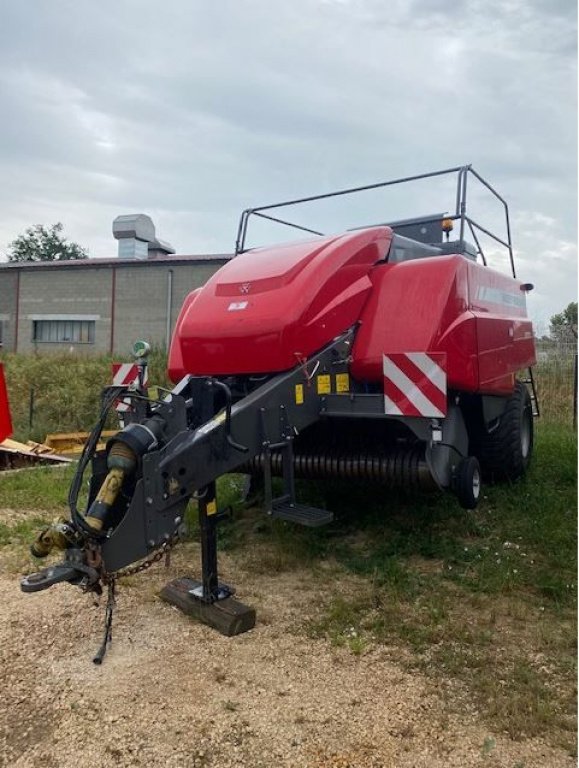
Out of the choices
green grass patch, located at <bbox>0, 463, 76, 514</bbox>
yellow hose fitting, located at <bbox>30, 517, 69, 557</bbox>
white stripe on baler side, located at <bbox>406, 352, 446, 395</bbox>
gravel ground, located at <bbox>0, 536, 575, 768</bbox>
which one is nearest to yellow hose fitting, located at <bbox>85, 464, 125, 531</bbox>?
yellow hose fitting, located at <bbox>30, 517, 69, 557</bbox>

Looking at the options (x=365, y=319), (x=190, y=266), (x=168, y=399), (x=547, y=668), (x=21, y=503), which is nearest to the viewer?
(x=547, y=668)

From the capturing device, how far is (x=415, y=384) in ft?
11.8

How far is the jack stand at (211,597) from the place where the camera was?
3.32 metres

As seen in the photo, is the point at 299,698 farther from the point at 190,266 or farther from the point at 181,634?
the point at 190,266

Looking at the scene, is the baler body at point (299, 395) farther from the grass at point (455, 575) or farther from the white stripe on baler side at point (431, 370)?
the grass at point (455, 575)

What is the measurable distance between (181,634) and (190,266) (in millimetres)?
20189

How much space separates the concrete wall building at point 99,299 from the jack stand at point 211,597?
19.0m

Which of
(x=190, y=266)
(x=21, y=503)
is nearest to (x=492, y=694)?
(x=21, y=503)

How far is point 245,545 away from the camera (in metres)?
4.66

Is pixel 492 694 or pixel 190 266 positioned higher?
pixel 190 266

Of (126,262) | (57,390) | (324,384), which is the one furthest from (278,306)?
(126,262)

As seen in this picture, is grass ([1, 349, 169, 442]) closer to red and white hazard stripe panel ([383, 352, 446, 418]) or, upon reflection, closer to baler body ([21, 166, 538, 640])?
baler body ([21, 166, 538, 640])

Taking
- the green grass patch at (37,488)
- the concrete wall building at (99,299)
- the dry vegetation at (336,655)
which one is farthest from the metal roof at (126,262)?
the dry vegetation at (336,655)

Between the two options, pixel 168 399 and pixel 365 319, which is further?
pixel 365 319
